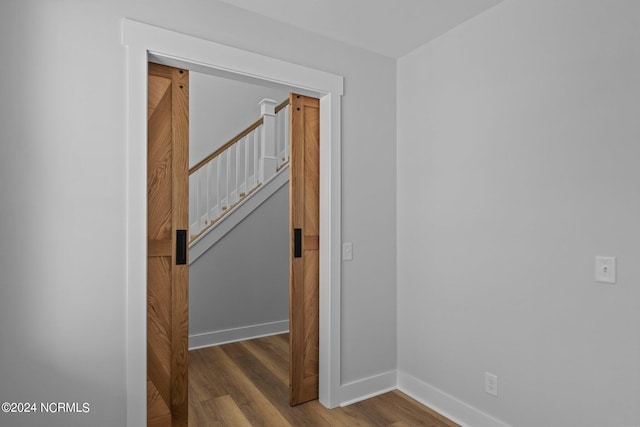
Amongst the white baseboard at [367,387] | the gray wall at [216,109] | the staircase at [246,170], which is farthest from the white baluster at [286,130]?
the white baseboard at [367,387]

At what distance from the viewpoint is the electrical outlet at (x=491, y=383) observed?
2094 mm

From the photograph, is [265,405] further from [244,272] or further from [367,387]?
[244,272]

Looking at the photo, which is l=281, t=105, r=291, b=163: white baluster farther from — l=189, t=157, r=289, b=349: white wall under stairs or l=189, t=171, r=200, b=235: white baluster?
l=189, t=171, r=200, b=235: white baluster

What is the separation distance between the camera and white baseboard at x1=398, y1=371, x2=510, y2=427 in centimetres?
216

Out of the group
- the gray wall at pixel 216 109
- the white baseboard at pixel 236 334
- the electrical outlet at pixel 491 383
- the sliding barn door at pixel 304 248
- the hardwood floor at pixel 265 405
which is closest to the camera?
the electrical outlet at pixel 491 383

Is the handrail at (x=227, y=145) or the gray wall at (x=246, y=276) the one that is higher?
the handrail at (x=227, y=145)

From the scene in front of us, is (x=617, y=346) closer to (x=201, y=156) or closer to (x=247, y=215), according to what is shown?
(x=247, y=215)

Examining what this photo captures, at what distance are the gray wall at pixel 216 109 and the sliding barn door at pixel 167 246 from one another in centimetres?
303

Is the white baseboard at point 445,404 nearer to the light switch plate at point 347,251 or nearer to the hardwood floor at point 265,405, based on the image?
the hardwood floor at point 265,405

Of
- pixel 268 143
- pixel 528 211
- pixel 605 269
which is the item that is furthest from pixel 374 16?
pixel 268 143

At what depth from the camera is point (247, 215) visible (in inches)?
153

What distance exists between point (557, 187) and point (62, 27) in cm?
257

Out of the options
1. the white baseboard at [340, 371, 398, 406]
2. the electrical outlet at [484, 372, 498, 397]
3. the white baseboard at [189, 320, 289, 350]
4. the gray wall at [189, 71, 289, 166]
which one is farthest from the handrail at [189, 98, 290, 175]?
the electrical outlet at [484, 372, 498, 397]

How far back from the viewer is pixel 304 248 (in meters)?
2.58
